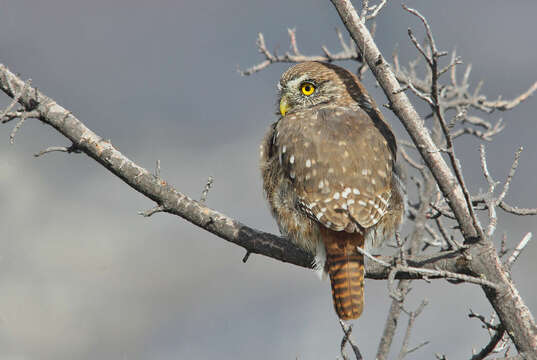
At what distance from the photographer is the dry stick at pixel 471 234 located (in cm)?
301

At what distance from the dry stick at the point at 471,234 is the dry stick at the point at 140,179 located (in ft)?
1.81

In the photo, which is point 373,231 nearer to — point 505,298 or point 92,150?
point 505,298

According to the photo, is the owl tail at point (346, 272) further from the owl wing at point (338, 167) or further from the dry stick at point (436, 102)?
the dry stick at point (436, 102)

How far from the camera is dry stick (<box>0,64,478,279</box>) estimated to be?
355 cm

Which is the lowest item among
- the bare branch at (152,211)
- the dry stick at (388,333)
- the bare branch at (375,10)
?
the dry stick at (388,333)

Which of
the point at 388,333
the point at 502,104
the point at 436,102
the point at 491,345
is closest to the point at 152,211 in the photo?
the point at 436,102

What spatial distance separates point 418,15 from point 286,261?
69.6 inches

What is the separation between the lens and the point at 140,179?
3.59 m

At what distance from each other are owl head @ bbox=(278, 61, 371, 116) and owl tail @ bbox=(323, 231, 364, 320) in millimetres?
1364

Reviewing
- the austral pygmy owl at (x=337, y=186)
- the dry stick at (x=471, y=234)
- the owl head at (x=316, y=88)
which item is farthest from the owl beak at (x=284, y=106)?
the dry stick at (x=471, y=234)

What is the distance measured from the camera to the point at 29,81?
3484mm

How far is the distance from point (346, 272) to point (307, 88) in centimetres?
173

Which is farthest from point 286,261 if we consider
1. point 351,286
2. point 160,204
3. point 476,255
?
point 476,255

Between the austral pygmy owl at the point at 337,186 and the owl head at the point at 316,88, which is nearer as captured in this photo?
the austral pygmy owl at the point at 337,186
